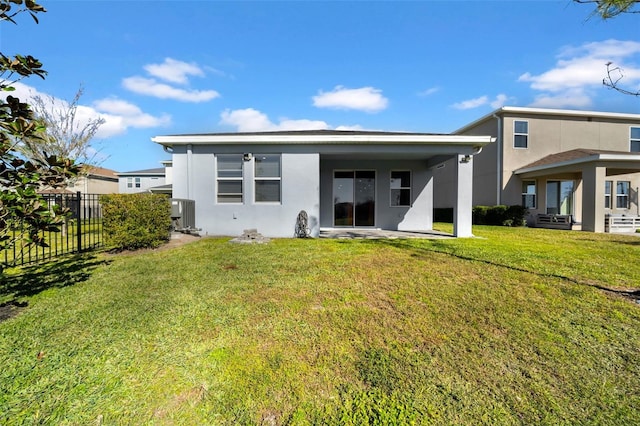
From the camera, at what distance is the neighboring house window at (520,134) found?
48.2ft

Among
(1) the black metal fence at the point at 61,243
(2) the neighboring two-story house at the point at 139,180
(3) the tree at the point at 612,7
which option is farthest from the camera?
(2) the neighboring two-story house at the point at 139,180

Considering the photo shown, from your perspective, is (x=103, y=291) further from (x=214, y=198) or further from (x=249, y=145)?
(x=249, y=145)

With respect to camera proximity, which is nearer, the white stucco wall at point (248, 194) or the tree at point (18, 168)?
the tree at point (18, 168)

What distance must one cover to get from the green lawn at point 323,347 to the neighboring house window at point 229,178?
15.2 ft

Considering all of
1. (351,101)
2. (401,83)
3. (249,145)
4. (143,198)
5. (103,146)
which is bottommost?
(143,198)

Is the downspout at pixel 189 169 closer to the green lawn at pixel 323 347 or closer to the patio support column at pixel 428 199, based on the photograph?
the green lawn at pixel 323 347

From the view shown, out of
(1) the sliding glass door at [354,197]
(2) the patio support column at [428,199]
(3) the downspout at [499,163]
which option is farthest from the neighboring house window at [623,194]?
(1) the sliding glass door at [354,197]

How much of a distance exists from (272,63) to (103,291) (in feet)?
39.2

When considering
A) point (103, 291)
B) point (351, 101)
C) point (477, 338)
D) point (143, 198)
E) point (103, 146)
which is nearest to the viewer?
point (477, 338)

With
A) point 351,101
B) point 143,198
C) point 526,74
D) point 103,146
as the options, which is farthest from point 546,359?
point 103,146

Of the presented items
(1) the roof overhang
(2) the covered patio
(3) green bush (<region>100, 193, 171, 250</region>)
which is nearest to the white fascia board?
(3) green bush (<region>100, 193, 171, 250</region>)

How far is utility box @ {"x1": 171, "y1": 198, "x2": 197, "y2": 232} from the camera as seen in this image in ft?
26.8

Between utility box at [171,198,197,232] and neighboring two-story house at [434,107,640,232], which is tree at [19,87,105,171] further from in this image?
neighboring two-story house at [434,107,640,232]

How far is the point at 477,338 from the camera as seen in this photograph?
2.75 m
